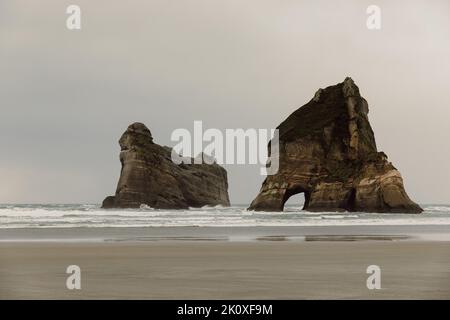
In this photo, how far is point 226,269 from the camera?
14.0 metres

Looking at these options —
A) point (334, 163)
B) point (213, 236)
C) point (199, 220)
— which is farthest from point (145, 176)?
point (213, 236)

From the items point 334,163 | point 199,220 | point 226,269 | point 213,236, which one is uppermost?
point 334,163

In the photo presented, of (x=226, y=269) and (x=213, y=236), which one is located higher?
(x=226, y=269)

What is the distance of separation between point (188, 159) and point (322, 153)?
1899 inches

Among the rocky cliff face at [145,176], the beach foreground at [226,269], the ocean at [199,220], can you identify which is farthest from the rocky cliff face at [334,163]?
the beach foreground at [226,269]

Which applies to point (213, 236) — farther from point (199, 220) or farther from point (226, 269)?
point (199, 220)

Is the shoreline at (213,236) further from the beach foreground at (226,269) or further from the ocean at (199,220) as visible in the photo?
the ocean at (199,220)

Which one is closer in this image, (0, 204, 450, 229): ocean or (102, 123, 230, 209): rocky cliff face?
(0, 204, 450, 229): ocean

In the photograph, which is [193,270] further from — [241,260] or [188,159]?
[188,159]

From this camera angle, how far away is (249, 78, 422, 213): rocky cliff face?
221ft

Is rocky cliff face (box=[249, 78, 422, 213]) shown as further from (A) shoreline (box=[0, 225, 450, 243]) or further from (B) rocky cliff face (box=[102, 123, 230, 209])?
(A) shoreline (box=[0, 225, 450, 243])

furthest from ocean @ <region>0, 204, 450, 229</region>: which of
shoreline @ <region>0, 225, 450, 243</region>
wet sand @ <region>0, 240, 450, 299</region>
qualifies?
wet sand @ <region>0, 240, 450, 299</region>

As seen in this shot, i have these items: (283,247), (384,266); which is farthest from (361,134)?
(384,266)

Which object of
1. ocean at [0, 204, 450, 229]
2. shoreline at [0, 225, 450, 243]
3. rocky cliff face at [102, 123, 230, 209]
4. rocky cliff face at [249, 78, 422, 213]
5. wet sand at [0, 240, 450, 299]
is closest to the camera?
wet sand at [0, 240, 450, 299]
